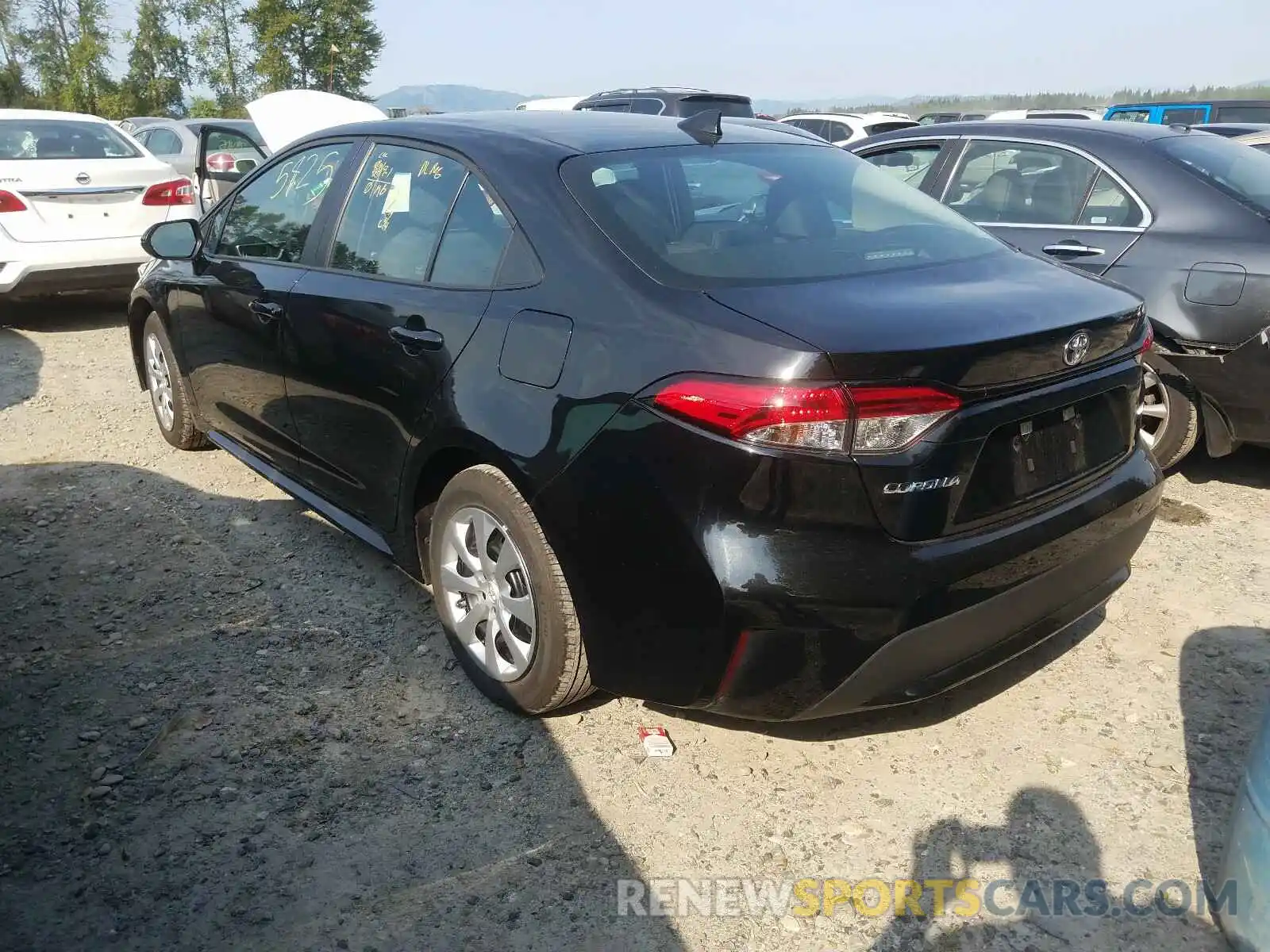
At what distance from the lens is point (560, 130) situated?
10.4 feet

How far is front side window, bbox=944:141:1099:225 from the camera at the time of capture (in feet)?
15.7

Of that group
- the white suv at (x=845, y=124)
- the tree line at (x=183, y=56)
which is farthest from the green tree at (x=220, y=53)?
the white suv at (x=845, y=124)

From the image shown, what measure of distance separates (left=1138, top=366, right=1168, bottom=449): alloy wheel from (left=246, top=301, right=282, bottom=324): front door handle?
3654mm

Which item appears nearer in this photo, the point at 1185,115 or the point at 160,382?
the point at 160,382

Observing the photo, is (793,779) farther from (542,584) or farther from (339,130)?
(339,130)

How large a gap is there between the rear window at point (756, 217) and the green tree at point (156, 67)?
145ft

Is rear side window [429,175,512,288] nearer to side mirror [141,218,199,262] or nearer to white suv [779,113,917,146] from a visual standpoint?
side mirror [141,218,199,262]

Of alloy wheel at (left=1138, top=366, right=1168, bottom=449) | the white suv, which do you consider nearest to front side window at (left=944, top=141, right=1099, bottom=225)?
alloy wheel at (left=1138, top=366, right=1168, bottom=449)

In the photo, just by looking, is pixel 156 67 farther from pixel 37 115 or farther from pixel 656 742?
pixel 656 742

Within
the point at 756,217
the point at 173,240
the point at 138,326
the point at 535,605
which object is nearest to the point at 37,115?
the point at 138,326

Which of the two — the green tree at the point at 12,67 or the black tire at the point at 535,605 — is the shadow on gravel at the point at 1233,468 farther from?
the green tree at the point at 12,67

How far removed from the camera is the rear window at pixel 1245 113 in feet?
58.9

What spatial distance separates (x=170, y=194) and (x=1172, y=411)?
764 centimetres

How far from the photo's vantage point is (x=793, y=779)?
108 inches
